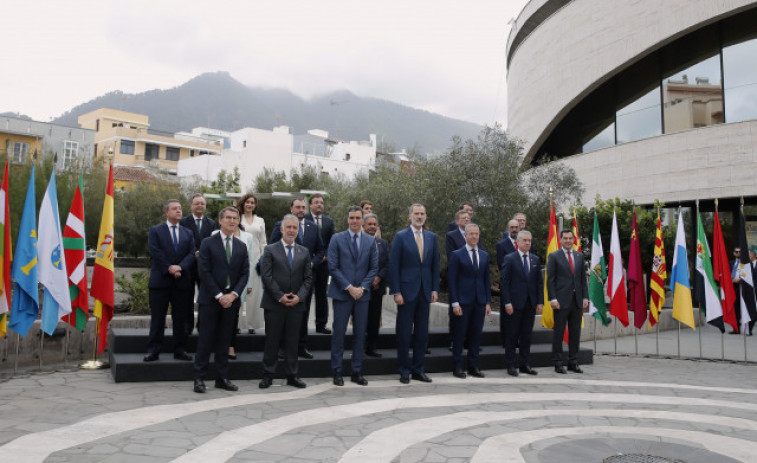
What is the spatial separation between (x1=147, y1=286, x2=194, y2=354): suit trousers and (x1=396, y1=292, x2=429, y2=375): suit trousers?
2740 millimetres

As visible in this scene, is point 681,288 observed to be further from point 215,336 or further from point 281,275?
point 215,336

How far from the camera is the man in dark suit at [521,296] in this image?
7.87 meters

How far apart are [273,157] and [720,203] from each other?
41.6 m

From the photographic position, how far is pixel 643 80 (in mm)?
20844

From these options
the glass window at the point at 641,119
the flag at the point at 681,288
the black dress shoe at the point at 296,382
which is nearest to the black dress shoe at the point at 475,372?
the black dress shoe at the point at 296,382

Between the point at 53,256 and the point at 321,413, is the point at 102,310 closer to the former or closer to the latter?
the point at 53,256

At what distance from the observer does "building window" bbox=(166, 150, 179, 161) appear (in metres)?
65.2

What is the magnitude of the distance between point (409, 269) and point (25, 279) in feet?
15.7

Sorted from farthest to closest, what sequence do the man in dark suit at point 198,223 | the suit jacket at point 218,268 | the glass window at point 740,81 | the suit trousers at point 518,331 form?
the glass window at point 740,81
the suit trousers at point 518,331
the man in dark suit at point 198,223
the suit jacket at point 218,268

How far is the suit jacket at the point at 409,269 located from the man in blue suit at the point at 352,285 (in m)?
0.32

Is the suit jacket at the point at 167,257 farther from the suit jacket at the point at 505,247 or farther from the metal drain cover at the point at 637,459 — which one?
the metal drain cover at the point at 637,459

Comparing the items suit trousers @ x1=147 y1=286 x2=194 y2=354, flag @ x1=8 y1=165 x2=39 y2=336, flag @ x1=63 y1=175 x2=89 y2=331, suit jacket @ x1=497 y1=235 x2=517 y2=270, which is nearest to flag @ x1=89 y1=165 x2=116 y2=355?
flag @ x1=63 y1=175 x2=89 y2=331

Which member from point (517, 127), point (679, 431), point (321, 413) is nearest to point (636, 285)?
point (679, 431)

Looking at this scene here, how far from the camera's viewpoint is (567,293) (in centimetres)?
820
